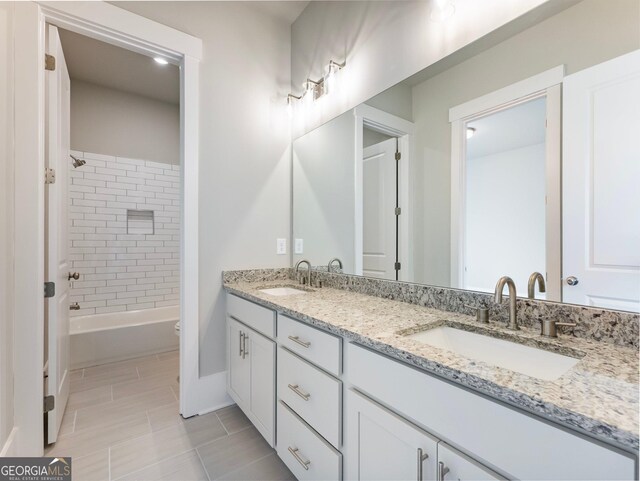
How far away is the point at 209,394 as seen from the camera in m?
2.00

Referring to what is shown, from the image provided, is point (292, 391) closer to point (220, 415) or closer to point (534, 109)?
point (220, 415)

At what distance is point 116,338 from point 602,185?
3506mm

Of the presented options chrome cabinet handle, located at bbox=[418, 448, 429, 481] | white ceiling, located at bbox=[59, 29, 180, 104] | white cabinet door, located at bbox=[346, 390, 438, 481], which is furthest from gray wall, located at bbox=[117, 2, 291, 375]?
chrome cabinet handle, located at bbox=[418, 448, 429, 481]

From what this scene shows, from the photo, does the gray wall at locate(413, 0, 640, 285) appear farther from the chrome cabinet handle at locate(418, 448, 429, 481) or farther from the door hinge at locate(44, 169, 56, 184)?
the door hinge at locate(44, 169, 56, 184)

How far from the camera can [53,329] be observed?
5.28 feet

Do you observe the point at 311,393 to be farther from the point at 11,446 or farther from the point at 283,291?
the point at 11,446

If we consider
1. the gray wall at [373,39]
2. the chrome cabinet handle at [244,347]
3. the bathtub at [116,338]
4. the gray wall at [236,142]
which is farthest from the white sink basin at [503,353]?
the bathtub at [116,338]

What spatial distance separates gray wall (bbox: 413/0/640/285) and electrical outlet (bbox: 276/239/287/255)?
1150 mm

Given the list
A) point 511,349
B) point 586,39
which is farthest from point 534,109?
point 511,349

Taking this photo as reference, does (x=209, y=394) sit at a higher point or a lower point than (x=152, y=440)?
higher

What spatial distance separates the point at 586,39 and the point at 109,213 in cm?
394

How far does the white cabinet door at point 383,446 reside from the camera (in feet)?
2.57

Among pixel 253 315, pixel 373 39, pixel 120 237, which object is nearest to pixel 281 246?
pixel 253 315

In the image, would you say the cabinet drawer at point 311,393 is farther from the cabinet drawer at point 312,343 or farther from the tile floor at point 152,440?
the tile floor at point 152,440
